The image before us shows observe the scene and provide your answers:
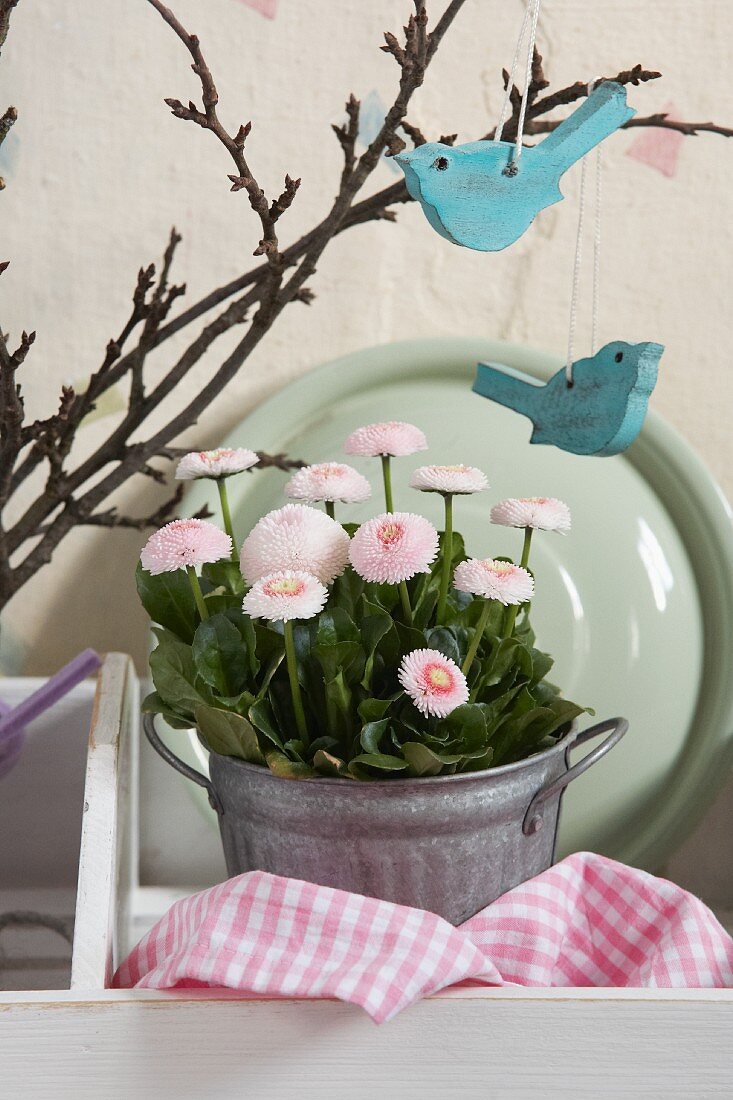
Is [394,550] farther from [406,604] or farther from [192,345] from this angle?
[192,345]

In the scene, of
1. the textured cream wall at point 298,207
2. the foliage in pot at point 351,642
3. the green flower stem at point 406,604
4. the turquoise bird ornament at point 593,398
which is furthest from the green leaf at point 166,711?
the textured cream wall at point 298,207

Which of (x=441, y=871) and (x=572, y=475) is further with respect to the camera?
(x=572, y=475)

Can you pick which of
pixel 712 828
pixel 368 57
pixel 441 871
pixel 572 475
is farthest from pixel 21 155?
pixel 712 828

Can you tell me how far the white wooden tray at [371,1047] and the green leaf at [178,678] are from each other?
0.12m

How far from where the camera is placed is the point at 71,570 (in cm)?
76

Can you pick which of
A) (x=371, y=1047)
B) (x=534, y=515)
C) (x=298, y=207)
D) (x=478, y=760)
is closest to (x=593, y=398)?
(x=534, y=515)

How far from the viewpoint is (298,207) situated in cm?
74

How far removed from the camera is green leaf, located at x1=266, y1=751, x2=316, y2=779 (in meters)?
0.38

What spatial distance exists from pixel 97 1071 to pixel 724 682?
47 centimetres

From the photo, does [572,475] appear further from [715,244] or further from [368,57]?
[368,57]

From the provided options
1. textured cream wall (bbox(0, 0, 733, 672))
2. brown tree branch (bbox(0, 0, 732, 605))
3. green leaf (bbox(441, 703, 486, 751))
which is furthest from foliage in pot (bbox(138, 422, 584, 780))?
textured cream wall (bbox(0, 0, 733, 672))

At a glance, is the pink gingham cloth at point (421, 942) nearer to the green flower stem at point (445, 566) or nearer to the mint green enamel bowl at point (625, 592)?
the green flower stem at point (445, 566)

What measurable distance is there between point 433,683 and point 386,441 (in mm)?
108

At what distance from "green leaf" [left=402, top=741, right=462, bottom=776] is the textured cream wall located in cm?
43
